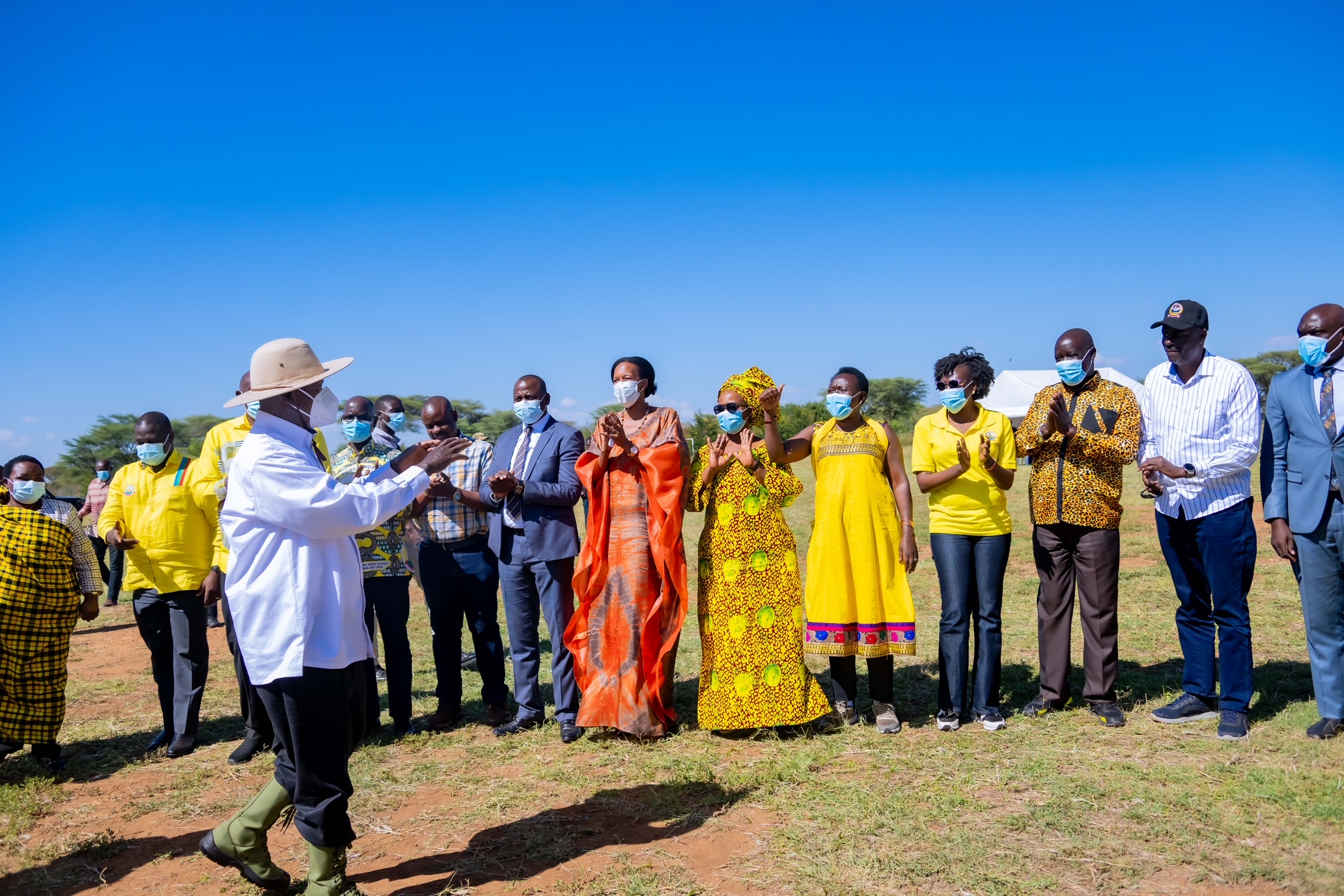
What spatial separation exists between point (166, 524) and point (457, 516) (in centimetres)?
188

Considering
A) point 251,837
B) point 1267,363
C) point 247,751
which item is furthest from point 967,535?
point 1267,363

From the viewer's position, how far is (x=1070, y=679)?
6148 mm

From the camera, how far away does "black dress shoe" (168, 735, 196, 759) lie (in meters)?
5.89

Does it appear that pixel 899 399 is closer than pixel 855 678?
No

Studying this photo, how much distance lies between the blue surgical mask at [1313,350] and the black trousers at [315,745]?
5.06 metres

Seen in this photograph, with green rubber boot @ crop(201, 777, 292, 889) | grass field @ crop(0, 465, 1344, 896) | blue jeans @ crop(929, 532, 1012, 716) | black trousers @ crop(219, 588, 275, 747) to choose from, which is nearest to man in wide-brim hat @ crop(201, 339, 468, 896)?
green rubber boot @ crop(201, 777, 292, 889)

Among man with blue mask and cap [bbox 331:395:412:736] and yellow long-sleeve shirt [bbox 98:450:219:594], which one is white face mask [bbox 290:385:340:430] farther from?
yellow long-sleeve shirt [bbox 98:450:219:594]

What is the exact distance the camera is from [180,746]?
19.4ft

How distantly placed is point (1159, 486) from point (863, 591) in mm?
1830

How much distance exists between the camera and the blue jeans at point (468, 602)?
6078 millimetres

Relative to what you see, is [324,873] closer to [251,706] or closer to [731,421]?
[251,706]

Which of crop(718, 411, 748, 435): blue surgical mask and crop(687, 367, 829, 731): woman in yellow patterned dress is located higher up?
crop(718, 411, 748, 435): blue surgical mask

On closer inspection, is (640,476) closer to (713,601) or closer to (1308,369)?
(713,601)

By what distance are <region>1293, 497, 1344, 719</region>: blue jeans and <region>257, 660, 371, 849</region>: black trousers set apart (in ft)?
16.0
